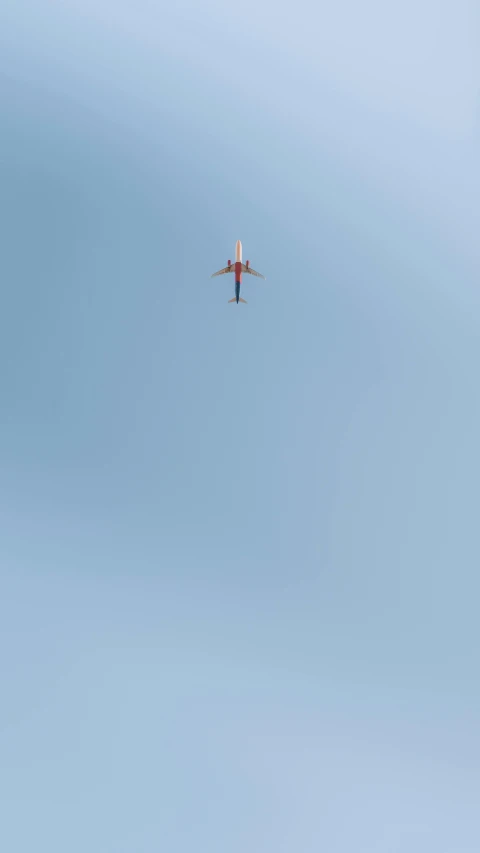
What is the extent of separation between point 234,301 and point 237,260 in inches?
347

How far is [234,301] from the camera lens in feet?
427

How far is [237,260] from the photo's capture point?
130125mm
